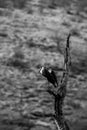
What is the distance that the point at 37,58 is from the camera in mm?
12148

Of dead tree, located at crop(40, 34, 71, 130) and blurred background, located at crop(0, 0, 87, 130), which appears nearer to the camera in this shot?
dead tree, located at crop(40, 34, 71, 130)

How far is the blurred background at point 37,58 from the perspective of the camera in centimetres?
1045

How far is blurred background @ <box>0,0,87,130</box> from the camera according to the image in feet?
34.3

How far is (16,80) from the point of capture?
1138 cm

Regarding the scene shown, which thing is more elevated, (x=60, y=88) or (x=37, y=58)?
(x=60, y=88)

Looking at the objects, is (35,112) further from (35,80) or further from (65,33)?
(65,33)

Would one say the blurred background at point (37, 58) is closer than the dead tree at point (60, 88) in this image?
No

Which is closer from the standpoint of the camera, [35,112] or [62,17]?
[35,112]

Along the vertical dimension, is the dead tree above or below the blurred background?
above

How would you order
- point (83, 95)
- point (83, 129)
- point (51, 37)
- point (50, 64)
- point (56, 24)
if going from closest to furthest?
point (83, 129)
point (83, 95)
point (50, 64)
point (51, 37)
point (56, 24)

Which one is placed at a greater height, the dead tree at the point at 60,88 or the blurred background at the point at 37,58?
the dead tree at the point at 60,88

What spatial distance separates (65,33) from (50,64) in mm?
2006

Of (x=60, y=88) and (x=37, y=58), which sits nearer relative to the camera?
(x=60, y=88)

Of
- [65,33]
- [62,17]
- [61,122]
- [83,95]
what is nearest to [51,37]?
[65,33]
